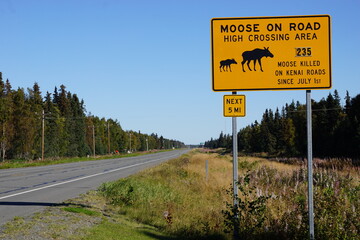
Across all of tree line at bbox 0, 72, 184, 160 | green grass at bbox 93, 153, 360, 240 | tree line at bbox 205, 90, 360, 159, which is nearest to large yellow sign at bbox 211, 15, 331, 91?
green grass at bbox 93, 153, 360, 240

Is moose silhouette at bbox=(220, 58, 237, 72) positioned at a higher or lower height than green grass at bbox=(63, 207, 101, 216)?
higher

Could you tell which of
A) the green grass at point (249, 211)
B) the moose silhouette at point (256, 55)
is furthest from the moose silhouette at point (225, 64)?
the green grass at point (249, 211)

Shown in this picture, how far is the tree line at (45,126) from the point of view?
59.9 m

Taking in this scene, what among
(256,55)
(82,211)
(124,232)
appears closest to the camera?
(256,55)

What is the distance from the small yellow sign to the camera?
6.92 m

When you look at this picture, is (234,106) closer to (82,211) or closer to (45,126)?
(82,211)

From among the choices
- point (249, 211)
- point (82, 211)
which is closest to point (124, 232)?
point (82, 211)

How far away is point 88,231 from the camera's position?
7008 millimetres

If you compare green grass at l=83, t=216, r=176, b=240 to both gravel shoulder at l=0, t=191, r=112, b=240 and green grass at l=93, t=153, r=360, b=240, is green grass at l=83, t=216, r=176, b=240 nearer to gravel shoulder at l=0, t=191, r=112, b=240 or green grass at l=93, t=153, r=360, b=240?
gravel shoulder at l=0, t=191, r=112, b=240

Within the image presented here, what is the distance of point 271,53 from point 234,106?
1116 millimetres

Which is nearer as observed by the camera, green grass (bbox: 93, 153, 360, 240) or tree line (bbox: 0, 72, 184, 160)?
green grass (bbox: 93, 153, 360, 240)

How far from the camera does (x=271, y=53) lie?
671 cm

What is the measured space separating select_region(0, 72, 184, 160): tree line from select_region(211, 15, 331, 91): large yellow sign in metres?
43.2

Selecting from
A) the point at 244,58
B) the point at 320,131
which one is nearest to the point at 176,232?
the point at 244,58
